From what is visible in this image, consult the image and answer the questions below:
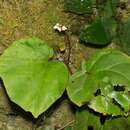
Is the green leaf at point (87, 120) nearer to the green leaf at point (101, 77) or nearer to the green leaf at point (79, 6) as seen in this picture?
the green leaf at point (101, 77)

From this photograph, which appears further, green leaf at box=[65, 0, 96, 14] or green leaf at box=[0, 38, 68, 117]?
green leaf at box=[65, 0, 96, 14]

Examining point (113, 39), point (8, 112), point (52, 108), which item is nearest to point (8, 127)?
point (8, 112)

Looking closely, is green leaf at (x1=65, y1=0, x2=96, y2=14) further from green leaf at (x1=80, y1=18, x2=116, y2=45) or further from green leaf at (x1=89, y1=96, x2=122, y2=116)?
green leaf at (x1=89, y1=96, x2=122, y2=116)

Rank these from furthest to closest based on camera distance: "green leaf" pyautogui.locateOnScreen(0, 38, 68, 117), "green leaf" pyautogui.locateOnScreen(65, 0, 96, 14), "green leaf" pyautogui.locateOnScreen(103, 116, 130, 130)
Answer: "green leaf" pyautogui.locateOnScreen(65, 0, 96, 14)
"green leaf" pyautogui.locateOnScreen(103, 116, 130, 130)
"green leaf" pyautogui.locateOnScreen(0, 38, 68, 117)

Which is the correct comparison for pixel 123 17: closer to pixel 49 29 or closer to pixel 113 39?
pixel 113 39

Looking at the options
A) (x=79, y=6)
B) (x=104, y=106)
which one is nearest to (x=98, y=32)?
(x=79, y=6)

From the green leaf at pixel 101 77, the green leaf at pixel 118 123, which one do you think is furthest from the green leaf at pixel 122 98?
the green leaf at pixel 118 123

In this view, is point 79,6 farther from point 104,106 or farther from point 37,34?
point 104,106

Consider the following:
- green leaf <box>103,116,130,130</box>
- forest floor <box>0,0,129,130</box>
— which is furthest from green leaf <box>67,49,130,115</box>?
forest floor <box>0,0,129,130</box>
